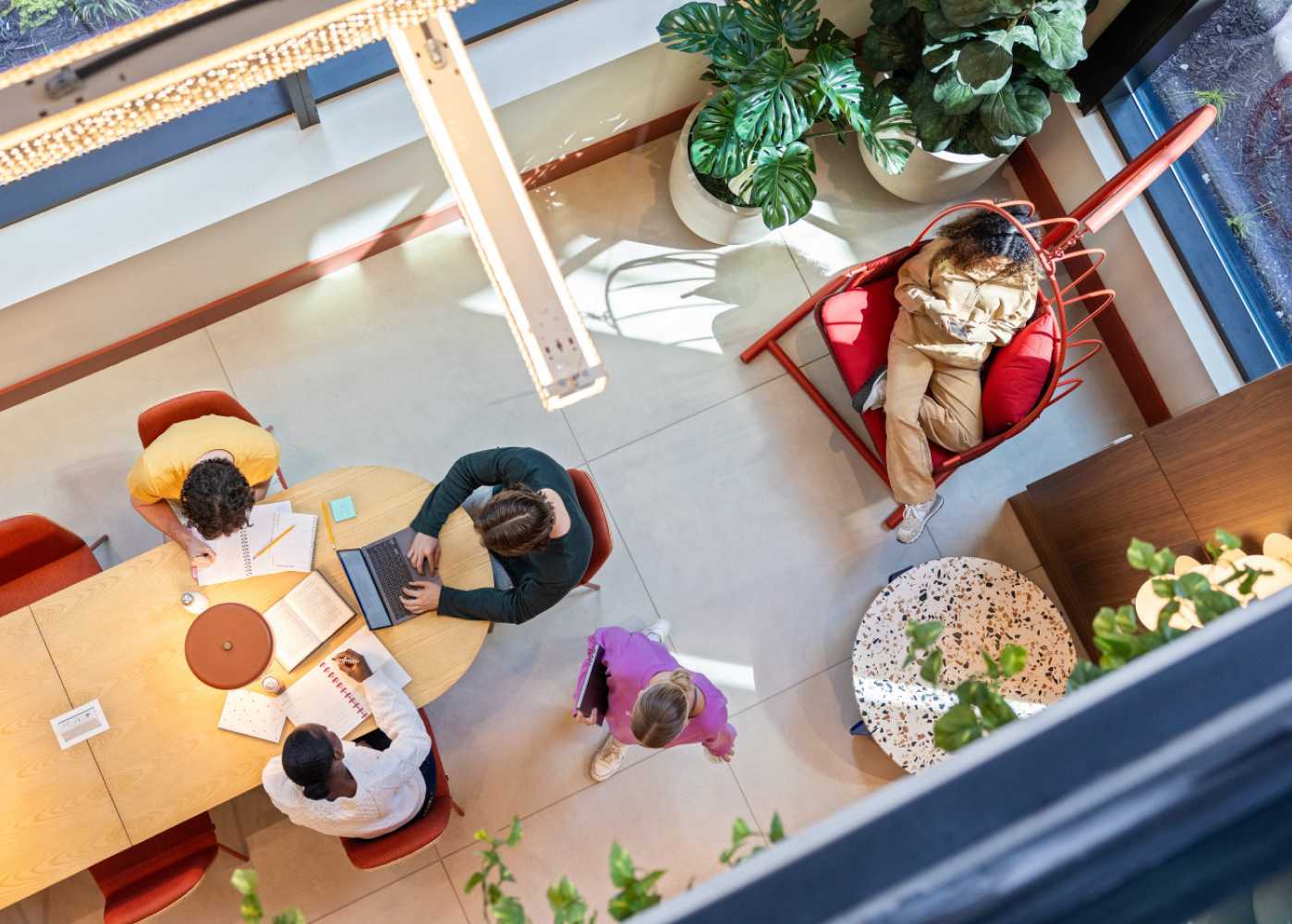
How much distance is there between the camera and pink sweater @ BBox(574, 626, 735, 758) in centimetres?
305

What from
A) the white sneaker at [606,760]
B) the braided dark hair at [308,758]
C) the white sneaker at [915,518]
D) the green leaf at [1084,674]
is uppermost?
the braided dark hair at [308,758]

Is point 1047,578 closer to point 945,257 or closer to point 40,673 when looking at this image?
point 945,257

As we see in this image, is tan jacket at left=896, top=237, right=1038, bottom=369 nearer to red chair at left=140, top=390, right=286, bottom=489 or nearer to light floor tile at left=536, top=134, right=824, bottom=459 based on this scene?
light floor tile at left=536, top=134, right=824, bottom=459

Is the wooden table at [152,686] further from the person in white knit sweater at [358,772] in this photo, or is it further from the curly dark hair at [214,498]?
the curly dark hair at [214,498]

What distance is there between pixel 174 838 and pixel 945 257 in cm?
317

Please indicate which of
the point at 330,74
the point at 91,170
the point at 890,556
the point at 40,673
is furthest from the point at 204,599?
the point at 890,556

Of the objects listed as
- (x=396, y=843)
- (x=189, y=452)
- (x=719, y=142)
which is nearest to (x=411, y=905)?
(x=396, y=843)

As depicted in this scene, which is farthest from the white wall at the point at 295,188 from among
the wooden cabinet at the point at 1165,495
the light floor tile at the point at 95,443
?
the wooden cabinet at the point at 1165,495

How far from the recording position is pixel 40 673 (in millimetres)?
2830

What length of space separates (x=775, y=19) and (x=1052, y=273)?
1.22 meters

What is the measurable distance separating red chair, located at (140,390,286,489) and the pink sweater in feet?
4.65

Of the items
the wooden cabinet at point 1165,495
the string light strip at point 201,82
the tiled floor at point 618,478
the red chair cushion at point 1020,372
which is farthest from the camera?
the tiled floor at point 618,478

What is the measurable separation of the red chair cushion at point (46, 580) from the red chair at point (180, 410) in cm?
55

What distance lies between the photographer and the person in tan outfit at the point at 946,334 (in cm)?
316
